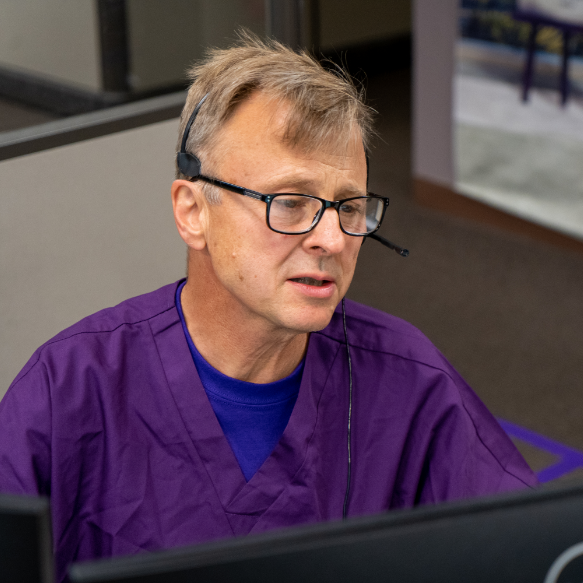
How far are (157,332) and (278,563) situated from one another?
65 cm

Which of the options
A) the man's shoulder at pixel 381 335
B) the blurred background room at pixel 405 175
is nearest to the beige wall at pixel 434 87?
the blurred background room at pixel 405 175

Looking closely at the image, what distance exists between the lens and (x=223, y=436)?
115 centimetres

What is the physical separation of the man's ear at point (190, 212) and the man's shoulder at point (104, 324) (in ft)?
0.32

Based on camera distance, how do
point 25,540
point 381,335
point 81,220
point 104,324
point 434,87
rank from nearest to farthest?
point 25,540, point 104,324, point 381,335, point 81,220, point 434,87

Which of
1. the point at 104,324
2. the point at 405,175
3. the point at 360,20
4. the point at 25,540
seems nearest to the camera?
the point at 25,540

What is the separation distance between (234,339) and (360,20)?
4959mm

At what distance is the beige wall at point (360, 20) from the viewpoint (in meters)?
5.61

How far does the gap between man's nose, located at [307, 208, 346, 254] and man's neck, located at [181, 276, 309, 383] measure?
5.7 inches

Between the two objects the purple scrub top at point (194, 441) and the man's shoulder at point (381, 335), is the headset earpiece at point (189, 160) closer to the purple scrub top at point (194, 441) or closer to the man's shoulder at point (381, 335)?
the purple scrub top at point (194, 441)

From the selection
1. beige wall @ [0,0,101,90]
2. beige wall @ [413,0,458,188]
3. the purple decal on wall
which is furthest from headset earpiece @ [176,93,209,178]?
beige wall @ [413,0,458,188]

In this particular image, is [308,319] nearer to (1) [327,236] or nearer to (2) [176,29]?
(1) [327,236]

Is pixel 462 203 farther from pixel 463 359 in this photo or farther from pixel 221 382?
pixel 221 382

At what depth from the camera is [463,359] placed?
10.0ft

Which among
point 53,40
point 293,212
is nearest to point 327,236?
point 293,212
